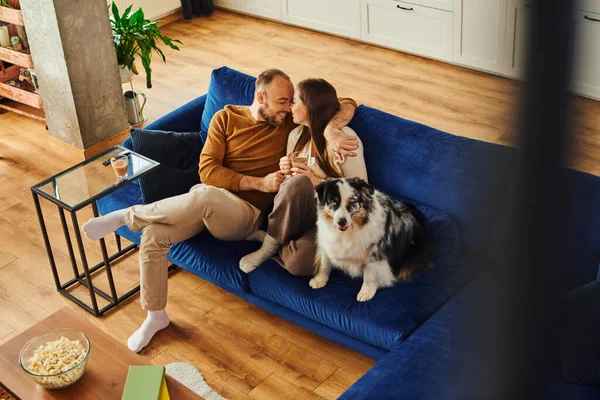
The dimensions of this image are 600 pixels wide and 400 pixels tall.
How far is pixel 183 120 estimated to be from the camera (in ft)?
11.3

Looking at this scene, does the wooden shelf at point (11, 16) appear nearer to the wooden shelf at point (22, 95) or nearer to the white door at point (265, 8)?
the wooden shelf at point (22, 95)

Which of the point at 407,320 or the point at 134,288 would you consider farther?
the point at 134,288

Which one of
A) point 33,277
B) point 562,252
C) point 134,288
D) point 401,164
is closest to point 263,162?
point 401,164

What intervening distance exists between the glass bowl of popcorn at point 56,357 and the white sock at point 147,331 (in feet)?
1.64

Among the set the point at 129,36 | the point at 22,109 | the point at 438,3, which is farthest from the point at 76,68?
the point at 438,3

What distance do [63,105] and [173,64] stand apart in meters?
1.49

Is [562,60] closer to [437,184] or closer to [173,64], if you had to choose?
[437,184]

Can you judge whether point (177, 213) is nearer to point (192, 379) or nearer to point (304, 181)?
point (304, 181)

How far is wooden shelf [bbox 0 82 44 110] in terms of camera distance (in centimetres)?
444

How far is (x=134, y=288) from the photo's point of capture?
324cm

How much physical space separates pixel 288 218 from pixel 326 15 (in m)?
3.51

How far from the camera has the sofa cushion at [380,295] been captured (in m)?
2.44

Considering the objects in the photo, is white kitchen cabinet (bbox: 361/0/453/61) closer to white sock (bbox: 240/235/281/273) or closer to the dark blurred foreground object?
the dark blurred foreground object

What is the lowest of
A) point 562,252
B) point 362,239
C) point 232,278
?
point 232,278
